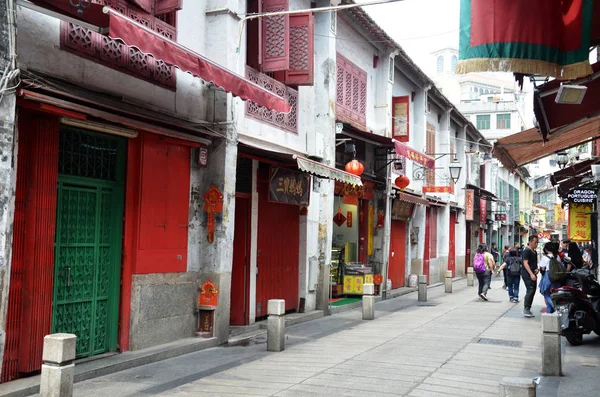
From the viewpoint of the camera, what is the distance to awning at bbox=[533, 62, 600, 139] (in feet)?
27.2

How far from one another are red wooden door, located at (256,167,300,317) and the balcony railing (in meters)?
1.21

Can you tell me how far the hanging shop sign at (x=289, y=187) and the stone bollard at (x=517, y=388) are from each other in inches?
342

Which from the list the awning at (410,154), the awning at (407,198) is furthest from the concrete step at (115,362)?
the awning at (407,198)

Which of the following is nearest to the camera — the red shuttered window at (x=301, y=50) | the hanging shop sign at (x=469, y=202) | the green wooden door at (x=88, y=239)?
the green wooden door at (x=88, y=239)

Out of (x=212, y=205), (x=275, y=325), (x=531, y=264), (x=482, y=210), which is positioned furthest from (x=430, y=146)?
(x=275, y=325)

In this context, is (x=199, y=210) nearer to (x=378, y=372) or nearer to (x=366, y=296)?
(x=378, y=372)

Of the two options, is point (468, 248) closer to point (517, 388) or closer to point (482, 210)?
point (482, 210)

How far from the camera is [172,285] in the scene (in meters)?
10.2

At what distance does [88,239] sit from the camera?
871 cm

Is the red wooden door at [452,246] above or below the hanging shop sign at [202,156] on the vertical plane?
below

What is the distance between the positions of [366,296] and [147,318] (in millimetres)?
6701

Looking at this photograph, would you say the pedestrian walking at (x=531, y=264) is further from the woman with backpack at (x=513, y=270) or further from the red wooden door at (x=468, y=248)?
the red wooden door at (x=468, y=248)

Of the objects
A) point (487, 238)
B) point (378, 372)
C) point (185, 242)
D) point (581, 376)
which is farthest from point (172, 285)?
point (487, 238)

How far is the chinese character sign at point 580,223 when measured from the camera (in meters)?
20.0
